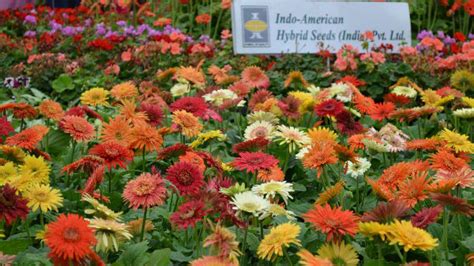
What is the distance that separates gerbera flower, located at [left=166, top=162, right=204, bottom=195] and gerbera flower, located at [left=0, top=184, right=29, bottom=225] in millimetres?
293

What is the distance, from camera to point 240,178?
2.13 m

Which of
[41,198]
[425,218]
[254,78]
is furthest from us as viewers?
[254,78]

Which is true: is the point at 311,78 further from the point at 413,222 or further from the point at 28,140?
the point at 413,222

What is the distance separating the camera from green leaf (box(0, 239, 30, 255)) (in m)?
1.43

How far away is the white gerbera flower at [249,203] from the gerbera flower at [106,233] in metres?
0.21

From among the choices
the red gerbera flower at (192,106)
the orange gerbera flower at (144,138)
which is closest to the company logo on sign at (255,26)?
the red gerbera flower at (192,106)

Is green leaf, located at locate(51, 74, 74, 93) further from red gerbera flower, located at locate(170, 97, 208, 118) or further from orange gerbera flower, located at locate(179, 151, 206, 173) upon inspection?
orange gerbera flower, located at locate(179, 151, 206, 173)

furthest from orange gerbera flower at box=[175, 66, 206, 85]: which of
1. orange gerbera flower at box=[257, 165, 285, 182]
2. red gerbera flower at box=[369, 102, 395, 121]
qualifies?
orange gerbera flower at box=[257, 165, 285, 182]

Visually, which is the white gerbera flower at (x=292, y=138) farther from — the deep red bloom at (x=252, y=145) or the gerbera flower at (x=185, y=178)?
the gerbera flower at (x=185, y=178)

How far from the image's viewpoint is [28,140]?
195cm

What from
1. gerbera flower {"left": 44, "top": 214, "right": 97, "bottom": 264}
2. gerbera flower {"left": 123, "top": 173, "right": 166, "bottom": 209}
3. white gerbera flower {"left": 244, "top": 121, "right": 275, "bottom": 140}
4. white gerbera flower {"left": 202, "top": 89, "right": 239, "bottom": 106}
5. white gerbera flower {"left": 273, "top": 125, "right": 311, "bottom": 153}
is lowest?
white gerbera flower {"left": 202, "top": 89, "right": 239, "bottom": 106}

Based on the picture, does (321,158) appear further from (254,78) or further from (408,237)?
(254,78)

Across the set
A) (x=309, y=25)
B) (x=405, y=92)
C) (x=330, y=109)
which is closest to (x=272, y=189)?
(x=330, y=109)

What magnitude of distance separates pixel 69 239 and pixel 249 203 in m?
0.37
